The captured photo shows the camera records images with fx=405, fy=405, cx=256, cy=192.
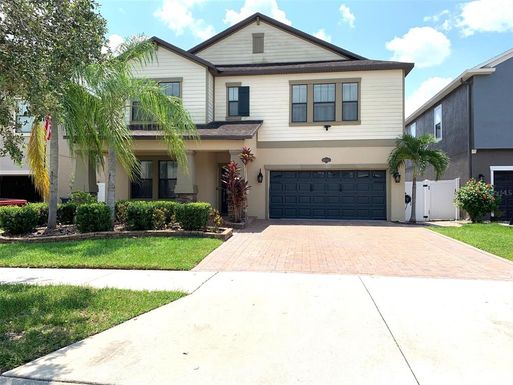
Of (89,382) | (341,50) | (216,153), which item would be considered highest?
(341,50)

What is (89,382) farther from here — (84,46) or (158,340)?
(84,46)

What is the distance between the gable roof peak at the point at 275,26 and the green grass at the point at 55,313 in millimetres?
16706

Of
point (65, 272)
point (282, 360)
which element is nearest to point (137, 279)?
point (65, 272)

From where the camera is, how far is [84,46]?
6.08 m

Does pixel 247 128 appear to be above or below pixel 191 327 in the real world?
above

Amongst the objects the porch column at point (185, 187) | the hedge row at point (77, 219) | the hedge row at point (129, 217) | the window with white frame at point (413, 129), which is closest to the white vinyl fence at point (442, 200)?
the window with white frame at point (413, 129)

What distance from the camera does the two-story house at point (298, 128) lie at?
1744cm

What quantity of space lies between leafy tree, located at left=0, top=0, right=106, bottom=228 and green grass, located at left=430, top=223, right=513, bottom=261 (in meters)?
9.55

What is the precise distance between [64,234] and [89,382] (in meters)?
9.09

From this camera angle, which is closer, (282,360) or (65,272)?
(282,360)

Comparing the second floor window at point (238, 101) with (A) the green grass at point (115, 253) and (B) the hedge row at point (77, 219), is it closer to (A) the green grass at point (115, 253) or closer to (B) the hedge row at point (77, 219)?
(B) the hedge row at point (77, 219)

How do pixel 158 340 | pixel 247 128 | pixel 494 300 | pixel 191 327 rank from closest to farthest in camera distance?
pixel 158 340 < pixel 191 327 < pixel 494 300 < pixel 247 128

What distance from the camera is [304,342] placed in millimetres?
4387

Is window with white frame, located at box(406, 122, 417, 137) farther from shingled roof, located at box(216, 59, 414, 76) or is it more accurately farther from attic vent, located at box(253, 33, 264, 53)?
attic vent, located at box(253, 33, 264, 53)
